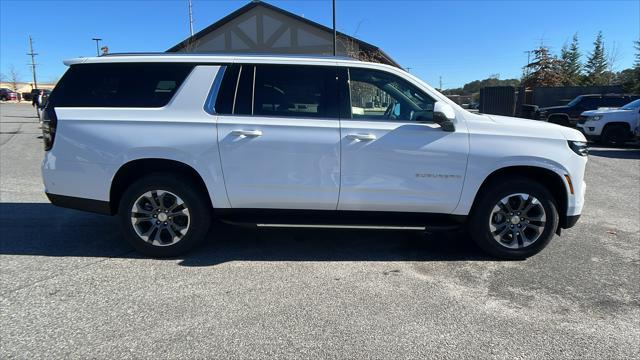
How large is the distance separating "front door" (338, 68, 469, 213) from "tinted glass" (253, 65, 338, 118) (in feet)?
0.66

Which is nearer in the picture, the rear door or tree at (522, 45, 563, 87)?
the rear door

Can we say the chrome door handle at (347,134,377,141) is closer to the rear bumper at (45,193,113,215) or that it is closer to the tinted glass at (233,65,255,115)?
the tinted glass at (233,65,255,115)

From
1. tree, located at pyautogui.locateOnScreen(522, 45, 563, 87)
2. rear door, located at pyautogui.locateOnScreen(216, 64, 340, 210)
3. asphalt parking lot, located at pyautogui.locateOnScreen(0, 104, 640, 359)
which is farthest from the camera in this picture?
tree, located at pyautogui.locateOnScreen(522, 45, 563, 87)

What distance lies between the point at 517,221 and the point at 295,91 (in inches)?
103

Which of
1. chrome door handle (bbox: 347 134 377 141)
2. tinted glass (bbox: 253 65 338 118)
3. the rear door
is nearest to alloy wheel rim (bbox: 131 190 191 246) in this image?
the rear door

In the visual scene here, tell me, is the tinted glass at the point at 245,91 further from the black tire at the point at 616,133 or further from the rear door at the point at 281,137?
the black tire at the point at 616,133

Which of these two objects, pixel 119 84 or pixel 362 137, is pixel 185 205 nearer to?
pixel 119 84

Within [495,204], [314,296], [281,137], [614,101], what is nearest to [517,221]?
[495,204]

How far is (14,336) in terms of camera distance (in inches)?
121

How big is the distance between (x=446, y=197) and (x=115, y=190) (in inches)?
132

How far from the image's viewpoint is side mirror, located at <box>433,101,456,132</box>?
167 inches

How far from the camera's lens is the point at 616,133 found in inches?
585

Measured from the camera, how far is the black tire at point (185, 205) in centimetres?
447

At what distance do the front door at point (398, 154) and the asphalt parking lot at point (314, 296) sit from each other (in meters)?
0.66
